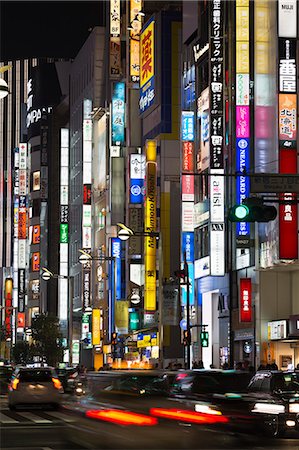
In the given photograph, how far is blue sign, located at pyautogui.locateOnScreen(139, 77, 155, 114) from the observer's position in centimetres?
8500

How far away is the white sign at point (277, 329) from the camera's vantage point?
185 ft

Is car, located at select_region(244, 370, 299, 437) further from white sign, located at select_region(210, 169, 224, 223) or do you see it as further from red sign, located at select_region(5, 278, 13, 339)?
red sign, located at select_region(5, 278, 13, 339)

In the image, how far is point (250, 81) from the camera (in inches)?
2319

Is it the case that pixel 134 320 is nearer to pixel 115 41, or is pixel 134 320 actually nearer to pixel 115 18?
pixel 115 41

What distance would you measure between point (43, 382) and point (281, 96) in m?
23.4

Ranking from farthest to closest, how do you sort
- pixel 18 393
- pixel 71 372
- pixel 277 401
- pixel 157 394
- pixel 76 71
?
pixel 76 71 → pixel 71 372 → pixel 18 393 → pixel 277 401 → pixel 157 394

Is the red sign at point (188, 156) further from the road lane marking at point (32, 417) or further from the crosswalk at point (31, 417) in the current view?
the road lane marking at point (32, 417)

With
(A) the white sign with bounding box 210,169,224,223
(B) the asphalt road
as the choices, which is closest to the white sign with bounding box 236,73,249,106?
(A) the white sign with bounding box 210,169,224,223

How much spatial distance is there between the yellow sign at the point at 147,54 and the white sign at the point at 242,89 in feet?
86.7

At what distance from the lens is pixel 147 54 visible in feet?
283

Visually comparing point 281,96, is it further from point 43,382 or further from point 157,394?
point 157,394

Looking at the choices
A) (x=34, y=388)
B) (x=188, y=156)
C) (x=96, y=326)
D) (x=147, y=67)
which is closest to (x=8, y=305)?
(x=96, y=326)

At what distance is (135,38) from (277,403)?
2613 inches

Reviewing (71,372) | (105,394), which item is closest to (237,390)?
(105,394)
